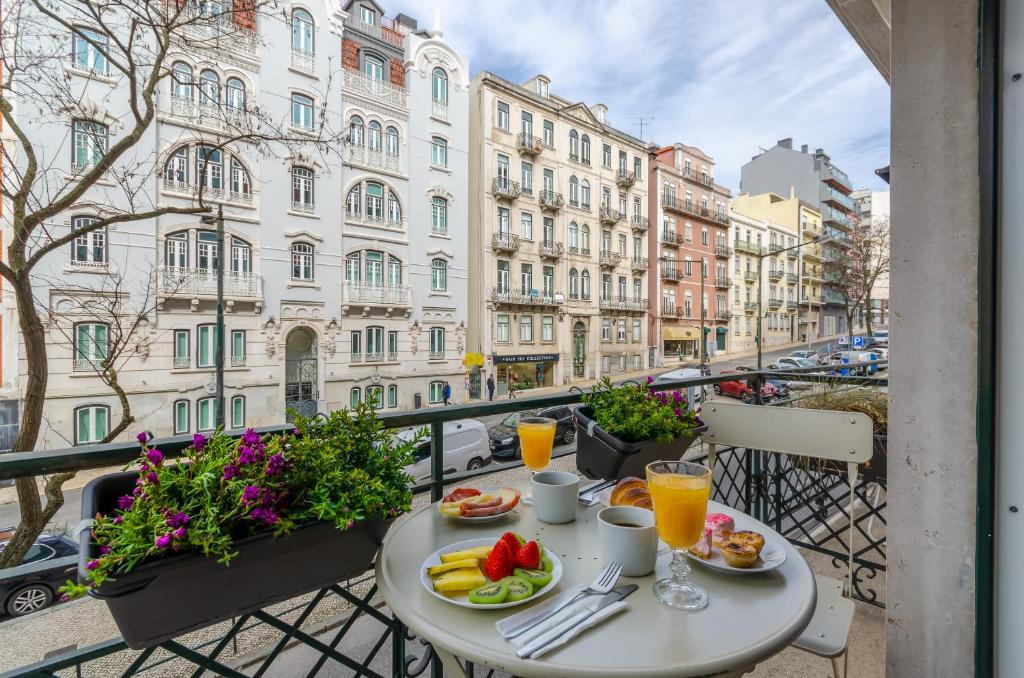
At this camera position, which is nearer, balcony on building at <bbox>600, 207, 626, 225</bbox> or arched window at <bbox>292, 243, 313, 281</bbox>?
arched window at <bbox>292, 243, 313, 281</bbox>

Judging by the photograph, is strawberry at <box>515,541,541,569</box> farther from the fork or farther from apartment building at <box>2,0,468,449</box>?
apartment building at <box>2,0,468,449</box>

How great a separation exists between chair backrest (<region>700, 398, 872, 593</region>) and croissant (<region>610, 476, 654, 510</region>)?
569 mm

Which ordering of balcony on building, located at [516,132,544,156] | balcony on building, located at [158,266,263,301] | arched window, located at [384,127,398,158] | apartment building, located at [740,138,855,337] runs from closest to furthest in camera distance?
1. balcony on building, located at [158,266,263,301]
2. arched window, located at [384,127,398,158]
3. balcony on building, located at [516,132,544,156]
4. apartment building, located at [740,138,855,337]

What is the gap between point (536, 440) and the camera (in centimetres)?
97

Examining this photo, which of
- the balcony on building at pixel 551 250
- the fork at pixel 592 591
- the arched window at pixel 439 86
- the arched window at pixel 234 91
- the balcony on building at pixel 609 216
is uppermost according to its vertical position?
the arched window at pixel 439 86

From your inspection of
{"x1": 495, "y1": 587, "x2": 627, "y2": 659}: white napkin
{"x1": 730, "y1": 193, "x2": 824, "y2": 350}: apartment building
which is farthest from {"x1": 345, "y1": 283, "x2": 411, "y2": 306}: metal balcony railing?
{"x1": 730, "y1": 193, "x2": 824, "y2": 350}: apartment building

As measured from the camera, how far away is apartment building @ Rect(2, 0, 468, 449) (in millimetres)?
9109

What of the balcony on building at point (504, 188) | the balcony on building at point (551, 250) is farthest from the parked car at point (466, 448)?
the balcony on building at point (551, 250)

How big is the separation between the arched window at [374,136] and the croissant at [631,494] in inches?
590

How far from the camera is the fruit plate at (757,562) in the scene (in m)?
0.62

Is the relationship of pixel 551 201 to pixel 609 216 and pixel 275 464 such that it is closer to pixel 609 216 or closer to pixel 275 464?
pixel 609 216

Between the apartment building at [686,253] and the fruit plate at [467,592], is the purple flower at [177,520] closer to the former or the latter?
the fruit plate at [467,592]

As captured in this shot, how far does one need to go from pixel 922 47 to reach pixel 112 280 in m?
12.0

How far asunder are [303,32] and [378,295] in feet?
24.1
